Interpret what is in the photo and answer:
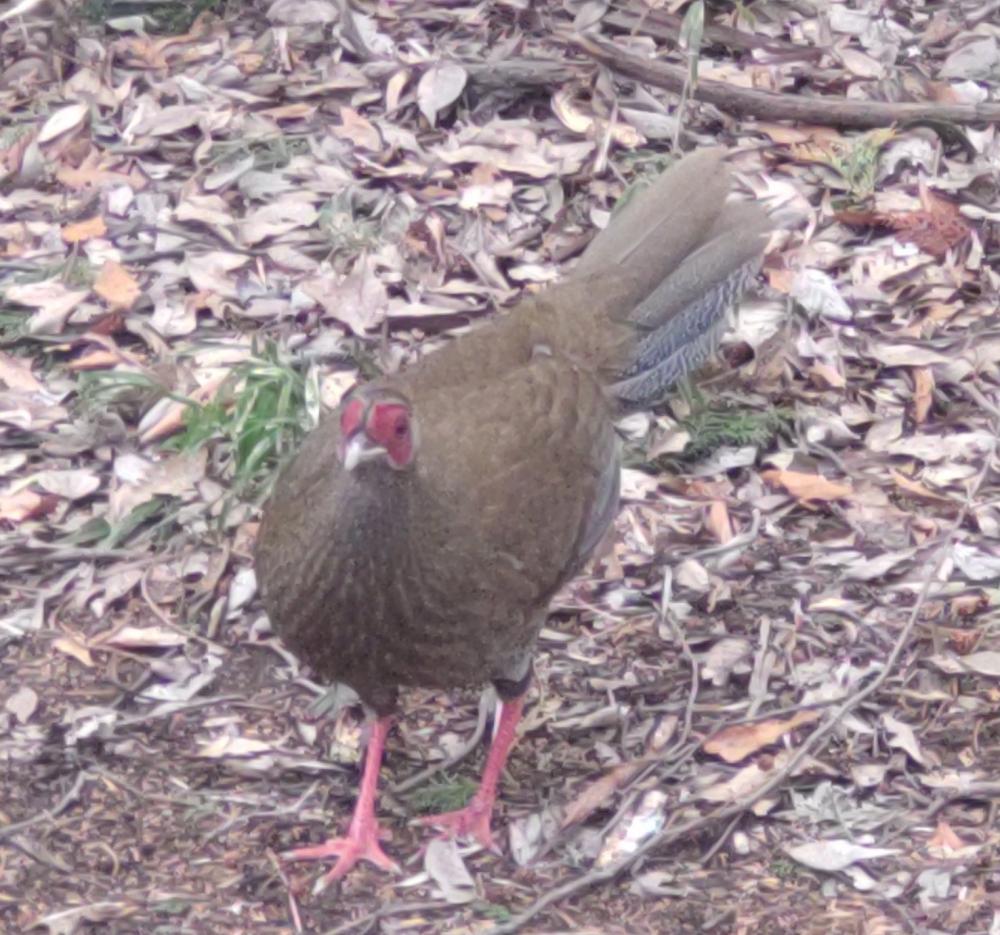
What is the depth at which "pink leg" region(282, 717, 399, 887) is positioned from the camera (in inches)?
182

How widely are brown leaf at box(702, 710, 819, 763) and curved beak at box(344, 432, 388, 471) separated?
4.47 feet

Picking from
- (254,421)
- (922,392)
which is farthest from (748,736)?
(254,421)

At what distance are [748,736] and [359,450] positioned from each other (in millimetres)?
1466

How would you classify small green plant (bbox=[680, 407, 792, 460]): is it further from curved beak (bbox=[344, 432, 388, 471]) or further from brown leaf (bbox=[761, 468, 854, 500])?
curved beak (bbox=[344, 432, 388, 471])

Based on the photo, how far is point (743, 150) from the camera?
22.4ft

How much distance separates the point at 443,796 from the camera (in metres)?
4.93

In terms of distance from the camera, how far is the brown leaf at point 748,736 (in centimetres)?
489

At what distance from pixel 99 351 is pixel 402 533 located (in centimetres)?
204

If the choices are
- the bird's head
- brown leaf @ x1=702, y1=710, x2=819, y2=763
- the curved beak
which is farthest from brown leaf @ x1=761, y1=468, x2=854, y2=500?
the curved beak

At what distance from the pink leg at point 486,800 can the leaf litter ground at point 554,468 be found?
75 mm

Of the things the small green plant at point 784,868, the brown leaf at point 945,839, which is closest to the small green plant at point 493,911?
the small green plant at point 784,868

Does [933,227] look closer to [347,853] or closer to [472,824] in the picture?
[472,824]

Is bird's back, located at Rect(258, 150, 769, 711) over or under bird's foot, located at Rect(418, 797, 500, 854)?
over

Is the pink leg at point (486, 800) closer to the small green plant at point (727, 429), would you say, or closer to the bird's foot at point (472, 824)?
the bird's foot at point (472, 824)
